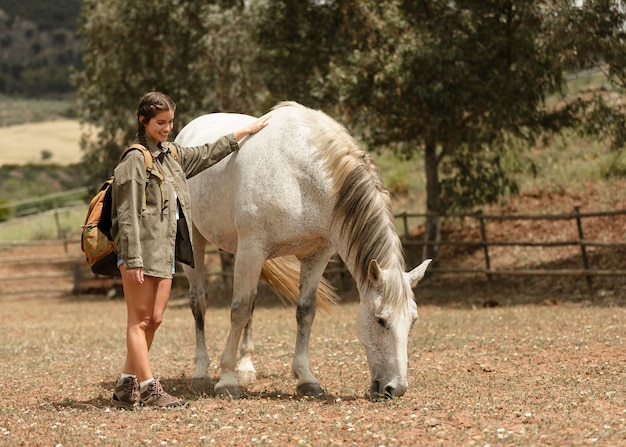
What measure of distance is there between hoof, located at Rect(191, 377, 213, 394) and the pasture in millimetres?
59

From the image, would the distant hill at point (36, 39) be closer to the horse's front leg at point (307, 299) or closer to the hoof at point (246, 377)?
the hoof at point (246, 377)

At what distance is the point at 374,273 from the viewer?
4.92 m

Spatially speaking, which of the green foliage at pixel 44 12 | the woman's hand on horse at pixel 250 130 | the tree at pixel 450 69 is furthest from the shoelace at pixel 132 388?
the green foliage at pixel 44 12

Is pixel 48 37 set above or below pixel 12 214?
above

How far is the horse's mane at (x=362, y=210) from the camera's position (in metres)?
5.04

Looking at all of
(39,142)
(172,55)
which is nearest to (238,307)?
(172,55)

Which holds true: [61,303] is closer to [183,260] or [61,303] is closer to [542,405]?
[183,260]

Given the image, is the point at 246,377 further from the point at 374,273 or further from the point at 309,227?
the point at 374,273

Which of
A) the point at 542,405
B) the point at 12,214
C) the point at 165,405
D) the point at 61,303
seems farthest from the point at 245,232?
the point at 12,214

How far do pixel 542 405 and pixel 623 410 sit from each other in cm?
46

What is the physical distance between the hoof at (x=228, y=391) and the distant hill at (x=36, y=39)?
116289 mm

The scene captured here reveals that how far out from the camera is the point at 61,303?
19.0m

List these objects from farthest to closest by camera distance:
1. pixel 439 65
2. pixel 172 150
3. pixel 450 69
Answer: pixel 450 69, pixel 439 65, pixel 172 150

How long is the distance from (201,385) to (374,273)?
189 centimetres
